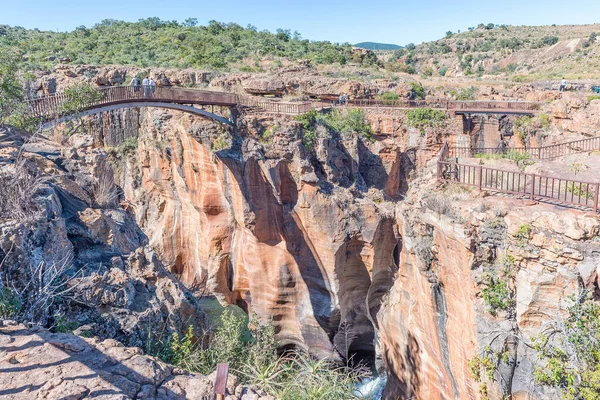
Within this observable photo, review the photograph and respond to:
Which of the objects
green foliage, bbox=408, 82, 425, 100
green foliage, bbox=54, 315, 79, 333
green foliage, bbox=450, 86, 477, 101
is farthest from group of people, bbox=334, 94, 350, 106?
green foliage, bbox=54, 315, 79, 333

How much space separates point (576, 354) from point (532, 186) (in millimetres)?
2997

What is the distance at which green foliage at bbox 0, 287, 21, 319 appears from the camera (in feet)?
18.2

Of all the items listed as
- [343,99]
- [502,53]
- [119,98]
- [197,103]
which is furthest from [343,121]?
[502,53]

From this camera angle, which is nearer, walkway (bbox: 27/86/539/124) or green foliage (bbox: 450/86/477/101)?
walkway (bbox: 27/86/539/124)

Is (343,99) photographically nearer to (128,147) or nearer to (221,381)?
(128,147)

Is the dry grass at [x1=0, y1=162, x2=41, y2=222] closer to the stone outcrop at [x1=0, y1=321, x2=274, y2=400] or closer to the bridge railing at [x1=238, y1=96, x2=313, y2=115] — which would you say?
the stone outcrop at [x1=0, y1=321, x2=274, y2=400]

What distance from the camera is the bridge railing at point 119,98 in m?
11.8

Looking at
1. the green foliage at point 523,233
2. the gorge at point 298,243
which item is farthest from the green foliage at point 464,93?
the green foliage at point 523,233

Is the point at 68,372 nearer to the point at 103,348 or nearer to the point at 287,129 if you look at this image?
the point at 103,348

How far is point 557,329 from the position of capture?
6.86 meters

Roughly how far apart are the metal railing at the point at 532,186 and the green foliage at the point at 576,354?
176 cm

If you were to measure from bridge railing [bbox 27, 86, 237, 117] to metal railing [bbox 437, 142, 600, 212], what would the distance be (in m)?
10.0

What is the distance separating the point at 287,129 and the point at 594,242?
1223cm

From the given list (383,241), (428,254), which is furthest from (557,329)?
(383,241)
